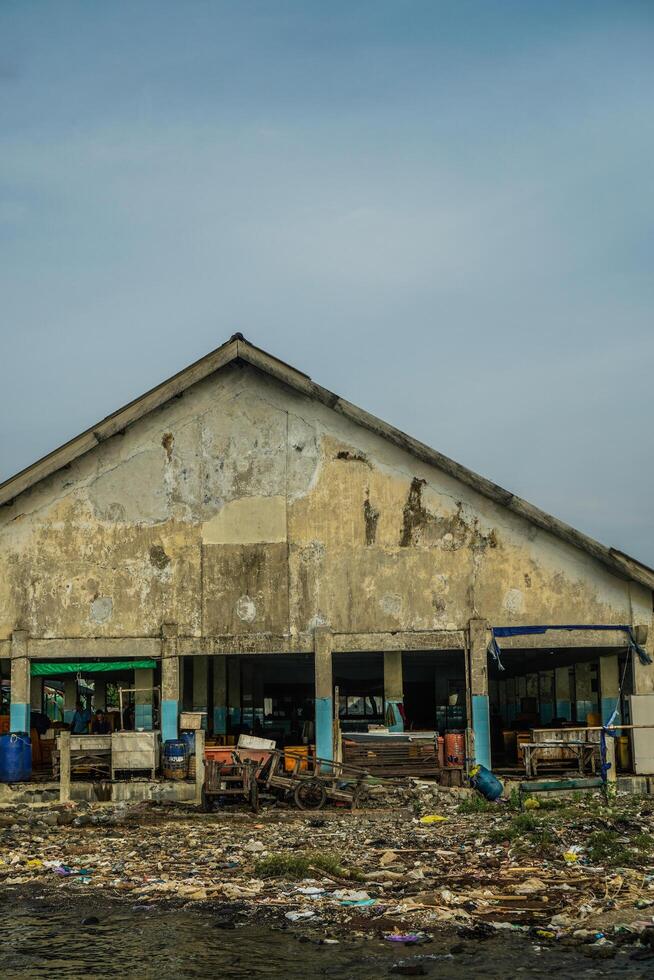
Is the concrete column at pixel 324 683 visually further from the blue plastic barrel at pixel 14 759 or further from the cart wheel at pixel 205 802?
the blue plastic barrel at pixel 14 759

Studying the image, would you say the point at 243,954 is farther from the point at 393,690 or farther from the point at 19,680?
the point at 19,680

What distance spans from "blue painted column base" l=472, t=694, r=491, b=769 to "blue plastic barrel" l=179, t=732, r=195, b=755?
227 inches

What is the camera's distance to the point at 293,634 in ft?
77.2

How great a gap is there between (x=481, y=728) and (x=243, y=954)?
44.5ft

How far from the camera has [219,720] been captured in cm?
3038

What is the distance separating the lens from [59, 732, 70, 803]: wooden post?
70.6 ft

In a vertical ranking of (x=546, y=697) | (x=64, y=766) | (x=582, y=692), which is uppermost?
(x=582, y=692)

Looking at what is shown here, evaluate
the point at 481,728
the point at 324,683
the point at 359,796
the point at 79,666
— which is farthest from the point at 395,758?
the point at 79,666

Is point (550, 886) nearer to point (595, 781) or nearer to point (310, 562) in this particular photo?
point (595, 781)

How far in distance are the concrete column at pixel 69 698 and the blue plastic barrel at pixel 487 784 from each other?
19670mm

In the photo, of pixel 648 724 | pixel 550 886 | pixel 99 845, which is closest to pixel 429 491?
pixel 648 724

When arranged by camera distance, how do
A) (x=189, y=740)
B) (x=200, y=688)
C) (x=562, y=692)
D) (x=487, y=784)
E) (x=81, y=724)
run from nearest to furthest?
(x=487, y=784) < (x=189, y=740) < (x=81, y=724) < (x=200, y=688) < (x=562, y=692)

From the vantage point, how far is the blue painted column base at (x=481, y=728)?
22797 millimetres

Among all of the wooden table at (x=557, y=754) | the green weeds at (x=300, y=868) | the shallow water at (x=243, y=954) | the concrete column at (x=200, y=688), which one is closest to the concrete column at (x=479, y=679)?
the wooden table at (x=557, y=754)
